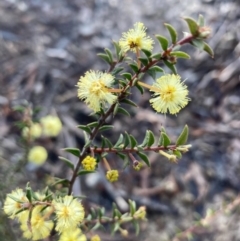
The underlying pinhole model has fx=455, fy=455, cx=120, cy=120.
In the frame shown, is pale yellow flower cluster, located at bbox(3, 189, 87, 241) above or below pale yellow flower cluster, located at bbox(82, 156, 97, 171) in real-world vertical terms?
below

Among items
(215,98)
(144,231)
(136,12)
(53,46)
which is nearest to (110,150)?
(144,231)

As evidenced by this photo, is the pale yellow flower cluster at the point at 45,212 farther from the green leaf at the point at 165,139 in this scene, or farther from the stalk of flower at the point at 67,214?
the green leaf at the point at 165,139

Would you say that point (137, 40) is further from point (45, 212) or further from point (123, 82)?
point (45, 212)

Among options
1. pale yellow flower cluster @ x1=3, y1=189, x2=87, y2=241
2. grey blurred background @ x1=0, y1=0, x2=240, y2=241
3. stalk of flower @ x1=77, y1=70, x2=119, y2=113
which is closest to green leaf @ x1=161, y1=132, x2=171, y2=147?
stalk of flower @ x1=77, y1=70, x2=119, y2=113

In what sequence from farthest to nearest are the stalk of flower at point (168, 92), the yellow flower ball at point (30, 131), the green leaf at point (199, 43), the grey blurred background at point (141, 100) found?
1. the grey blurred background at point (141, 100)
2. the yellow flower ball at point (30, 131)
3. the stalk of flower at point (168, 92)
4. the green leaf at point (199, 43)

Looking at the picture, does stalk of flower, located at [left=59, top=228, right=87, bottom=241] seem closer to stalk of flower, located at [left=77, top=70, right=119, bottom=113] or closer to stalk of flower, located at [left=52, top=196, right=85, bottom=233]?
stalk of flower, located at [left=52, top=196, right=85, bottom=233]

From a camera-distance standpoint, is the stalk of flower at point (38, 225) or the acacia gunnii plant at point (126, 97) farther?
the stalk of flower at point (38, 225)

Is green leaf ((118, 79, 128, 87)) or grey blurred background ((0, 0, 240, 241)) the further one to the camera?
grey blurred background ((0, 0, 240, 241))

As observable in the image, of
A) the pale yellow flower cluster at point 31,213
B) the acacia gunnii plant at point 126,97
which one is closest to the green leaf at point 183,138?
the acacia gunnii plant at point 126,97

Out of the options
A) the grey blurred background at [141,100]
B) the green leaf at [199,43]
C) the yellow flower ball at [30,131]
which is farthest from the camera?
the grey blurred background at [141,100]

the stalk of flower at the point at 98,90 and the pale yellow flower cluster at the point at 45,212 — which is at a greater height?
the stalk of flower at the point at 98,90

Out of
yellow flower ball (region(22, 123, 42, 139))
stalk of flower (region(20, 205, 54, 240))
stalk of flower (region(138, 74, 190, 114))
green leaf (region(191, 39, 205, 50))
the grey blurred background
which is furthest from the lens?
the grey blurred background

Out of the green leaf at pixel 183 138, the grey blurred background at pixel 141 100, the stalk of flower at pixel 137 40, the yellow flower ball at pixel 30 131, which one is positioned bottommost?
the green leaf at pixel 183 138
